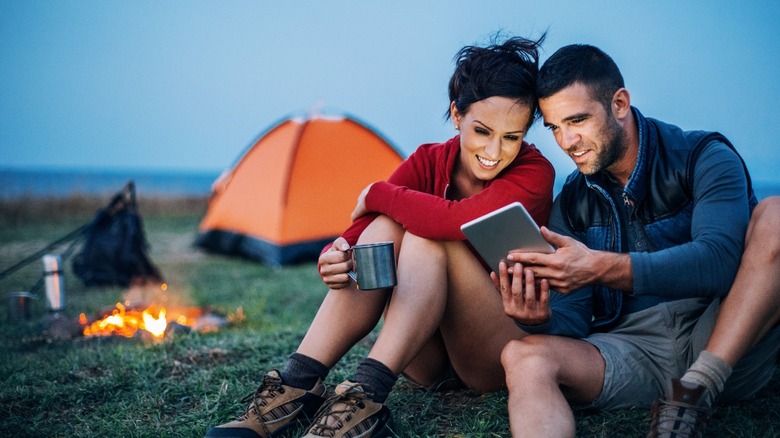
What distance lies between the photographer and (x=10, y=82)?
2112cm

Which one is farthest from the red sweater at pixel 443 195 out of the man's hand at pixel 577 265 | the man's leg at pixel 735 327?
the man's leg at pixel 735 327

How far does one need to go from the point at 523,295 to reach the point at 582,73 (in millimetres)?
813

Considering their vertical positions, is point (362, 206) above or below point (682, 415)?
above

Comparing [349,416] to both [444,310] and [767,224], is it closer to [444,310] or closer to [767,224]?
[444,310]

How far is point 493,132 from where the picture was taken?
2.18 m

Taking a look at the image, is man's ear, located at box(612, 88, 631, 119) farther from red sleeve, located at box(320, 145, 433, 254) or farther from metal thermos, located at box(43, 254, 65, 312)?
metal thermos, located at box(43, 254, 65, 312)

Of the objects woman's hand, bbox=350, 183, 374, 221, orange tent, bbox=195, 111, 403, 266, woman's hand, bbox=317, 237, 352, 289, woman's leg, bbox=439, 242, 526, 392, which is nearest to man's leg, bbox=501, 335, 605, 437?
woman's leg, bbox=439, 242, 526, 392

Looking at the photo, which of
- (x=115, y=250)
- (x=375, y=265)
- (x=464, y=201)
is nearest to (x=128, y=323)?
(x=115, y=250)

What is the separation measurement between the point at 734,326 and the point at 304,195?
6.12m

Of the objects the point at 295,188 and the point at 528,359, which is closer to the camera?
the point at 528,359

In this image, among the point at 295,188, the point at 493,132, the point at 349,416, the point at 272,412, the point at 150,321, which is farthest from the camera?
the point at 295,188

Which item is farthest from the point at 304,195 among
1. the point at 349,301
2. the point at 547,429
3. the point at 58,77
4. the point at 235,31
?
the point at 58,77

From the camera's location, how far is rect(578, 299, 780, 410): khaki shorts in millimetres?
1950

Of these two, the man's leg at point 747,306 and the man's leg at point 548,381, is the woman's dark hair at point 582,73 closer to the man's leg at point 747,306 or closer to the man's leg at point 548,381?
the man's leg at point 747,306
